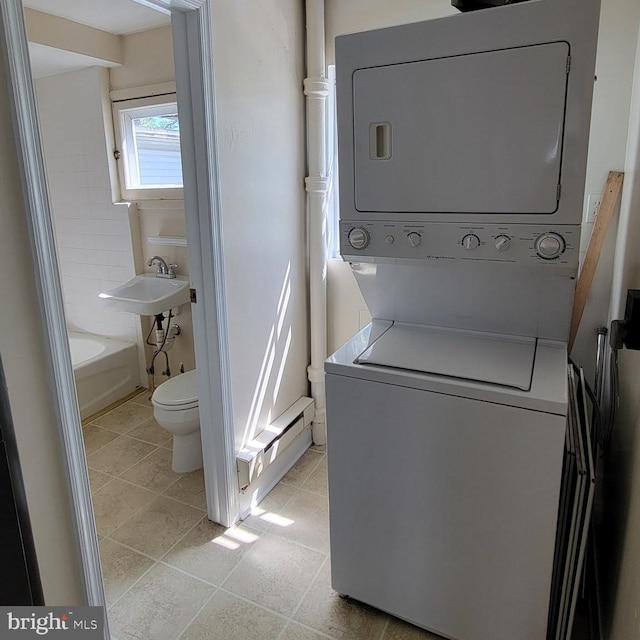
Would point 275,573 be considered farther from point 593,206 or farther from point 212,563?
point 593,206

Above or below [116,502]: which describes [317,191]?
above

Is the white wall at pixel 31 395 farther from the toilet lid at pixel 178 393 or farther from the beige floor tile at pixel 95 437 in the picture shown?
the beige floor tile at pixel 95 437

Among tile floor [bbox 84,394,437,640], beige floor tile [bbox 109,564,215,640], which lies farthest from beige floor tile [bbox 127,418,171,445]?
beige floor tile [bbox 109,564,215,640]

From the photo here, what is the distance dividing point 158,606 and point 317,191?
1858mm

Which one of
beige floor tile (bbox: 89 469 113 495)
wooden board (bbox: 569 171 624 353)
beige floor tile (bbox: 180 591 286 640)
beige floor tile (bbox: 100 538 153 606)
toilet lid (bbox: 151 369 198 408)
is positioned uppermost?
wooden board (bbox: 569 171 624 353)

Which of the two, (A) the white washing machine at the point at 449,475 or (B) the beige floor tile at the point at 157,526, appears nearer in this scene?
(A) the white washing machine at the point at 449,475

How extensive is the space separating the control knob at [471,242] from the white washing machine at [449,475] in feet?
1.10

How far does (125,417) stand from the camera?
3.13 metres

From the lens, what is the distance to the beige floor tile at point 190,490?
90.6 inches

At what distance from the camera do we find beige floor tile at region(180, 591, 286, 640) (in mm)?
1624

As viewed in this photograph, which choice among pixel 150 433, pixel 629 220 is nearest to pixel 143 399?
pixel 150 433

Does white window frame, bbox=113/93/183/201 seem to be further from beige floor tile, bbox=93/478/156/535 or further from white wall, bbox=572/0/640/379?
white wall, bbox=572/0/640/379

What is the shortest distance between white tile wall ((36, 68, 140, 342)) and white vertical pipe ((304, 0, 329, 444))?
137 cm

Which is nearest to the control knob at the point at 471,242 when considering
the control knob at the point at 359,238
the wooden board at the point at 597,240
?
the control knob at the point at 359,238
